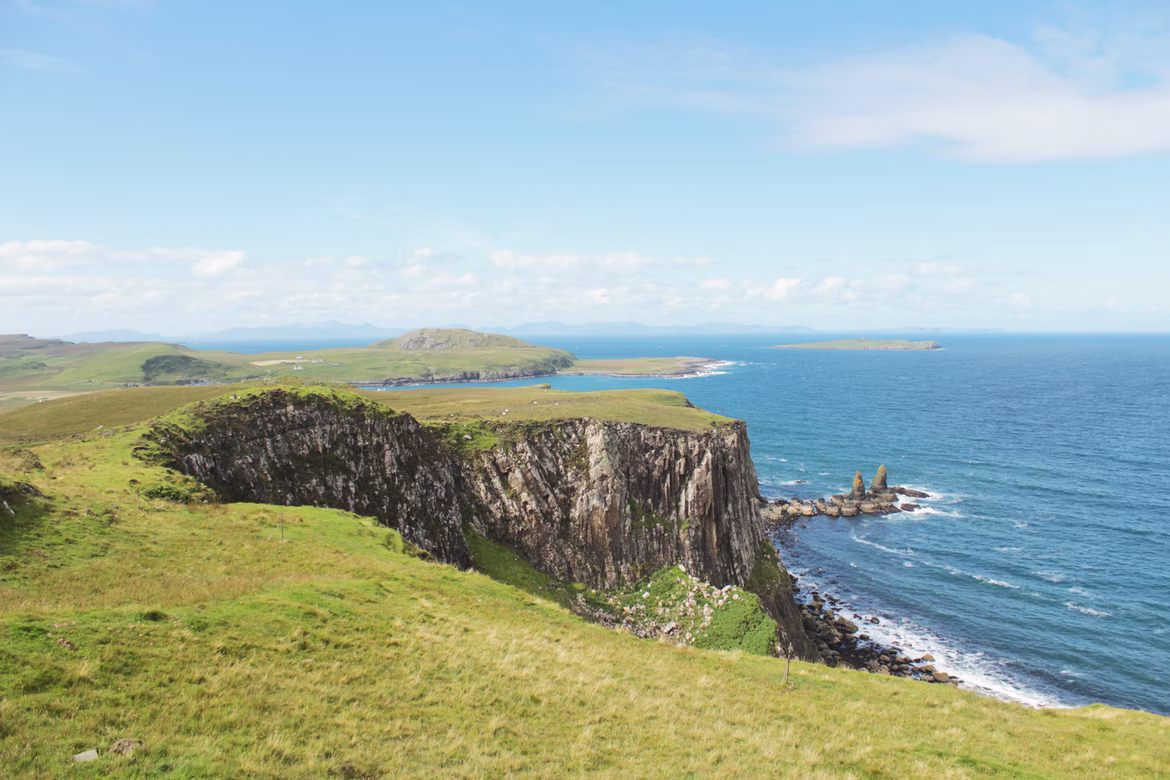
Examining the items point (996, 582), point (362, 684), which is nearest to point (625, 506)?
point (362, 684)

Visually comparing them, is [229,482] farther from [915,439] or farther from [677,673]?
[915,439]

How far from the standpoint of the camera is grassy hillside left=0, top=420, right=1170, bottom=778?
12.6 m

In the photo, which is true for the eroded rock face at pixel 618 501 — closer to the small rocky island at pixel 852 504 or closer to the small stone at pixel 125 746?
the small rocky island at pixel 852 504

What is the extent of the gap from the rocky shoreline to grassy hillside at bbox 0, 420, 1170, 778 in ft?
93.2

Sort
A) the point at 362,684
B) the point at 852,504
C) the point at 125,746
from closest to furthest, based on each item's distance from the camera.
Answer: the point at 125,746
the point at 362,684
the point at 852,504

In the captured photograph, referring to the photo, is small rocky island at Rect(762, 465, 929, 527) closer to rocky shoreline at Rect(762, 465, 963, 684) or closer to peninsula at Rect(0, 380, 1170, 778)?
rocky shoreline at Rect(762, 465, 963, 684)

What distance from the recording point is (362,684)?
1641cm

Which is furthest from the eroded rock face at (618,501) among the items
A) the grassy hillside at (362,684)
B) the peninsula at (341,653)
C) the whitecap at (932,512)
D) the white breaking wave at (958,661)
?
the whitecap at (932,512)

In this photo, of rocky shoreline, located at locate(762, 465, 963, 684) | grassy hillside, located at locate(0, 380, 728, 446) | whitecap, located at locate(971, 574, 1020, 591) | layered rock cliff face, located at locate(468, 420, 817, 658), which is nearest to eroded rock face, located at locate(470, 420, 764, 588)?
layered rock cliff face, located at locate(468, 420, 817, 658)

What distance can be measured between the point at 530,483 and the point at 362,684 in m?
40.0

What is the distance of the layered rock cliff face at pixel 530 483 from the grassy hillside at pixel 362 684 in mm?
8778

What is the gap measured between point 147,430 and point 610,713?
33.2m

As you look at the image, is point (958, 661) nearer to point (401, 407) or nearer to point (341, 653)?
point (341, 653)

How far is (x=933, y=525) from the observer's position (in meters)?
89.1
